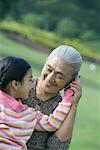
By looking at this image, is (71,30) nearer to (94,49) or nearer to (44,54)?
(94,49)

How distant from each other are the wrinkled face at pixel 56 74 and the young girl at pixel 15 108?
3.6 inches

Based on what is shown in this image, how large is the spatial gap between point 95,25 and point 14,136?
2819 cm

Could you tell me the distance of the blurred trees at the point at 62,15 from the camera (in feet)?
97.7

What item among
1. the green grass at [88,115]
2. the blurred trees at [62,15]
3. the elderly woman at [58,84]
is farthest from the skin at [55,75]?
Answer: the blurred trees at [62,15]

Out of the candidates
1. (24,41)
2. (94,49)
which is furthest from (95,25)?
(24,41)

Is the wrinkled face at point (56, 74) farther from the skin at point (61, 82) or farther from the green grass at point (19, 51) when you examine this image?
the green grass at point (19, 51)

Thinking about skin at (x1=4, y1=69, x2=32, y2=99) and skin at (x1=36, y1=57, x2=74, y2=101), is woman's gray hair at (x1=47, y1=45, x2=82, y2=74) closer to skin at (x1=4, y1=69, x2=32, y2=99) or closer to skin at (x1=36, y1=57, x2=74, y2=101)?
skin at (x1=36, y1=57, x2=74, y2=101)

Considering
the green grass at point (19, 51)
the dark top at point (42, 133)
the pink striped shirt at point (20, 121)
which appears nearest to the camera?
the pink striped shirt at point (20, 121)

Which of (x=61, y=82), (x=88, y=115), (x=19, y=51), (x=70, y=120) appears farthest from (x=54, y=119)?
(x=19, y=51)

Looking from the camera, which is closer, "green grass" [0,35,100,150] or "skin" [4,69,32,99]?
"skin" [4,69,32,99]

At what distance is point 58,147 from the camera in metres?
2.78

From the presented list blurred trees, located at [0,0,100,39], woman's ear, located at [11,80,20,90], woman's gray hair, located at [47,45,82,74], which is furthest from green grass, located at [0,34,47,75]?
woman's ear, located at [11,80,20,90]

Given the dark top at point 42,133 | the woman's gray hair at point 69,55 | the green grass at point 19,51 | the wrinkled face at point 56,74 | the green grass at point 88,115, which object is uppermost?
the woman's gray hair at point 69,55

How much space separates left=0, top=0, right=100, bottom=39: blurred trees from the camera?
29.8 meters
